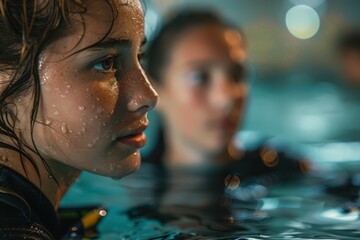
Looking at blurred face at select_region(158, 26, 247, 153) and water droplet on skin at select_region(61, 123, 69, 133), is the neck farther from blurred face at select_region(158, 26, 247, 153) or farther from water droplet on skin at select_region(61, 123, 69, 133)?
blurred face at select_region(158, 26, 247, 153)

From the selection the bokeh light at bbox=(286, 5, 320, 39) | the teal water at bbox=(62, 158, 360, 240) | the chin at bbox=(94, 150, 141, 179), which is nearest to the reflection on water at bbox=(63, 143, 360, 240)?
the teal water at bbox=(62, 158, 360, 240)

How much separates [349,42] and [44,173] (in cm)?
518

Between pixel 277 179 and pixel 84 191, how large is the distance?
29.6 inches

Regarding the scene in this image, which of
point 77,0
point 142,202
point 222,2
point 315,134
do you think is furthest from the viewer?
point 222,2

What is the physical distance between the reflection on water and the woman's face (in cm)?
29

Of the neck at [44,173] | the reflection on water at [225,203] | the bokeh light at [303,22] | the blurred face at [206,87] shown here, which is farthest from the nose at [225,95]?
the bokeh light at [303,22]

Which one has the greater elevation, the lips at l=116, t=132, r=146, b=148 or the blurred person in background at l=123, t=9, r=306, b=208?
the blurred person in background at l=123, t=9, r=306, b=208

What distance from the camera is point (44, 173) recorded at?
4.55ft

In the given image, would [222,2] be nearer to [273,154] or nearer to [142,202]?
[273,154]

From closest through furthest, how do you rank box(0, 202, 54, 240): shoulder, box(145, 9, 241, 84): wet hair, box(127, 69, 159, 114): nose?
box(0, 202, 54, 240): shoulder < box(127, 69, 159, 114): nose < box(145, 9, 241, 84): wet hair

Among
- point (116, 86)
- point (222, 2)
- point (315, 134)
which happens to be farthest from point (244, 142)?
point (222, 2)

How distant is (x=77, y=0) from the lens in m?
1.30

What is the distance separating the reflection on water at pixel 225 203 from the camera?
162 centimetres

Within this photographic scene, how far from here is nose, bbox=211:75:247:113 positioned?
2.81m
